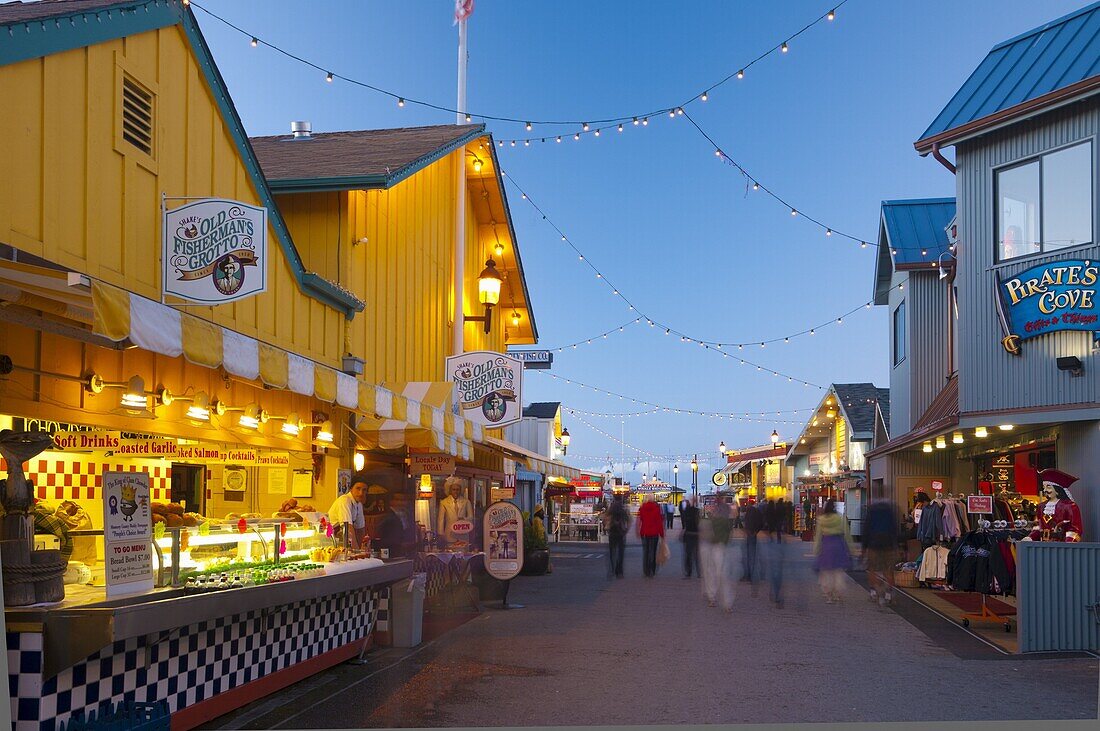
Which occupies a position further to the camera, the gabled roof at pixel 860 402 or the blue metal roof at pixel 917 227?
the gabled roof at pixel 860 402

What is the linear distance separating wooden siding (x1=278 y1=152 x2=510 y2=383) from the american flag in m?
2.50

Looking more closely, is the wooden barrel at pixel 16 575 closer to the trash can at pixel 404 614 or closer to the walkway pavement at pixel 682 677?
the walkway pavement at pixel 682 677

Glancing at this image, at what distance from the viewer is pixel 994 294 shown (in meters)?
15.6

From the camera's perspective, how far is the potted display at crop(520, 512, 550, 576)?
22188mm

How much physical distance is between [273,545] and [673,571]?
15.6m

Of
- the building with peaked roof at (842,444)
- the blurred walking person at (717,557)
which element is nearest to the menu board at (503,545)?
the blurred walking person at (717,557)

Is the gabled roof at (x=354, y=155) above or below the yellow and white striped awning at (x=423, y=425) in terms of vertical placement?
above

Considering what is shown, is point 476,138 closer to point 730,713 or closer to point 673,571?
point 673,571

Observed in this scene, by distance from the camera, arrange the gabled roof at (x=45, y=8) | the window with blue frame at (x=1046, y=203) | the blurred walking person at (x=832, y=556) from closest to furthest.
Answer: the gabled roof at (x=45, y=8) → the window with blue frame at (x=1046, y=203) → the blurred walking person at (x=832, y=556)

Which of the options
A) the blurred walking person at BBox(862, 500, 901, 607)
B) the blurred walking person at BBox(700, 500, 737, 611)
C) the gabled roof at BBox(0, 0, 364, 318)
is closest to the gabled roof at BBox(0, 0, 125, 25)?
the gabled roof at BBox(0, 0, 364, 318)

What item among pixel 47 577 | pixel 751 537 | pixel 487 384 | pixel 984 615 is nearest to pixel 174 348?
pixel 47 577

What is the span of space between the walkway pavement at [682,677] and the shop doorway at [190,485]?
146 inches

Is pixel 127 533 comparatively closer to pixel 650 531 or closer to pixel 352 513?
pixel 352 513

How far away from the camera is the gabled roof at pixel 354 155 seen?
44.9 feet
